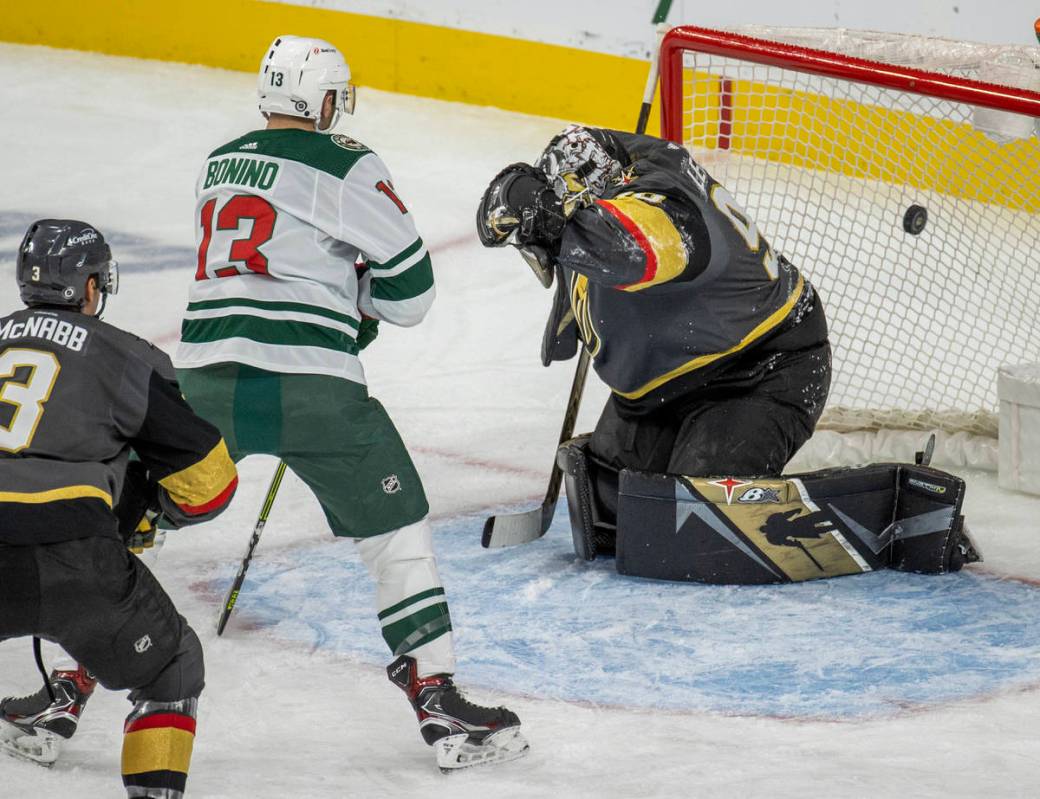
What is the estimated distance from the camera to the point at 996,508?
3846 mm

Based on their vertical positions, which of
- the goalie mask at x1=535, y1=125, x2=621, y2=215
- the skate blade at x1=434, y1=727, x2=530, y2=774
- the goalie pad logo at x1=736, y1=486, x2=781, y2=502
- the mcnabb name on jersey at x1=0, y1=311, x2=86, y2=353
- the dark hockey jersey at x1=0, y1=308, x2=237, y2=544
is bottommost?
the skate blade at x1=434, y1=727, x2=530, y2=774

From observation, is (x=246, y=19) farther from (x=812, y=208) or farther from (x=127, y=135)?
(x=812, y=208)

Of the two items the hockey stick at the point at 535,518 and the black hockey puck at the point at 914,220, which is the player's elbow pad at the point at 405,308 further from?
the black hockey puck at the point at 914,220

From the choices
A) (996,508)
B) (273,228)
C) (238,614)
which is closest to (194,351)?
(273,228)

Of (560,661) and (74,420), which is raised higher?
(74,420)

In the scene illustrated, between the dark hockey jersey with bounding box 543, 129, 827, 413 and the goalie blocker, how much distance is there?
29 centimetres

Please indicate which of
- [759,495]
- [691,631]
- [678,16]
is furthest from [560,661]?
[678,16]

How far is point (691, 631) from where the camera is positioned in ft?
10.3

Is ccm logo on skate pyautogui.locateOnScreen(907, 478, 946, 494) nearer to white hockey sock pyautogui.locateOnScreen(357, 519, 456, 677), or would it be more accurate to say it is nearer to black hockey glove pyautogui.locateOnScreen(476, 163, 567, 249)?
black hockey glove pyautogui.locateOnScreen(476, 163, 567, 249)

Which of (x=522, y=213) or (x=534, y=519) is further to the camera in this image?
(x=534, y=519)

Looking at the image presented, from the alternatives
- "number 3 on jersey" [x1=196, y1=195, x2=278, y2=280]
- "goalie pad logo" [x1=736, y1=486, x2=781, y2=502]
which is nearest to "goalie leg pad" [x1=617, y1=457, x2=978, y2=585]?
"goalie pad logo" [x1=736, y1=486, x2=781, y2=502]

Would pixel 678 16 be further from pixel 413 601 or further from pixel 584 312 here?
pixel 413 601

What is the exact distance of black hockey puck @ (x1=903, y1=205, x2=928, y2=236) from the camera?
4246 mm

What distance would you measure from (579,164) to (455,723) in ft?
3.92
